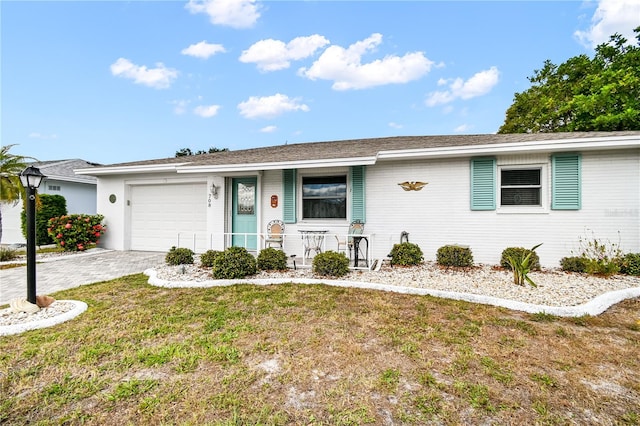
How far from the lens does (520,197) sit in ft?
23.2

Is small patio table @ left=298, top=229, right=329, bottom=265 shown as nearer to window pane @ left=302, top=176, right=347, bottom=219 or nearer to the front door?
window pane @ left=302, top=176, right=347, bottom=219

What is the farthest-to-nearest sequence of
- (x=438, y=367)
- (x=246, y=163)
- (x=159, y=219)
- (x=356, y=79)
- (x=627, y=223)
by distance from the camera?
1. (x=356, y=79)
2. (x=159, y=219)
3. (x=246, y=163)
4. (x=627, y=223)
5. (x=438, y=367)

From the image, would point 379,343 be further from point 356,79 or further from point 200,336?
point 356,79

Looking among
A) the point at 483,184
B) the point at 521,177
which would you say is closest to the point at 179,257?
the point at 483,184

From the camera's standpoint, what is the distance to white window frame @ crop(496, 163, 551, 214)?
6840 millimetres

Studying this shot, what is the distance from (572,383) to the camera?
242cm

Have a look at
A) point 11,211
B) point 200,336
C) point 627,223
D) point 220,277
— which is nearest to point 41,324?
point 200,336

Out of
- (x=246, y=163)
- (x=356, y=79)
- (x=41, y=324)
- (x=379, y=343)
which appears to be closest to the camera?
(x=379, y=343)

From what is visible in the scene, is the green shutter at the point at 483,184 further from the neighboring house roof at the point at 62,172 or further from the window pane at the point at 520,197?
the neighboring house roof at the point at 62,172

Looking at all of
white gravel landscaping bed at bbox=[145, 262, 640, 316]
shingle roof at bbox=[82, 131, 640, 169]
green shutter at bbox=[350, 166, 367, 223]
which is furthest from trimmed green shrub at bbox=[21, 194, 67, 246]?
green shutter at bbox=[350, 166, 367, 223]

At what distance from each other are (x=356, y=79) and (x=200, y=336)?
550 inches

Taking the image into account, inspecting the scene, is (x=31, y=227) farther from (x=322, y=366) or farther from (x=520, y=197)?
(x=520, y=197)

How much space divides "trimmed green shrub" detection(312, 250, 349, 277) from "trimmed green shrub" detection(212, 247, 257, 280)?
4.38ft

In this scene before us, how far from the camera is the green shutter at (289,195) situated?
26.8 ft
